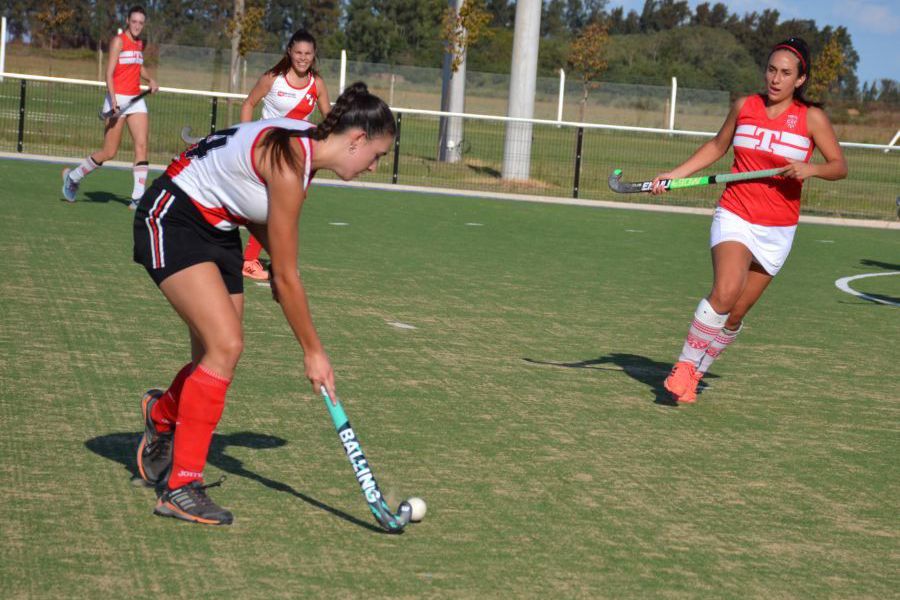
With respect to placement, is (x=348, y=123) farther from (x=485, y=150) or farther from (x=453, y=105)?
(x=485, y=150)

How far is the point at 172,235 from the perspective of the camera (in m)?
4.66

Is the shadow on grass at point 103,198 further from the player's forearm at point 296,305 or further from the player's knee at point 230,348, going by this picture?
the player's forearm at point 296,305

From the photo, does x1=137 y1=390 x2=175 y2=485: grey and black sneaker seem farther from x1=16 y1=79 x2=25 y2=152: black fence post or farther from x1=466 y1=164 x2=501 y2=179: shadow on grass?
x1=466 y1=164 x2=501 y2=179: shadow on grass

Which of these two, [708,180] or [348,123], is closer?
[348,123]

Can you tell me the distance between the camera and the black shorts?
464cm

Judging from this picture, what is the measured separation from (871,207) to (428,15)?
5208 cm

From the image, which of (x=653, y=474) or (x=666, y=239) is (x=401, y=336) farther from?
(x=666, y=239)

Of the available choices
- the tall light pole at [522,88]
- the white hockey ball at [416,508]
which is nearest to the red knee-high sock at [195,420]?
the white hockey ball at [416,508]

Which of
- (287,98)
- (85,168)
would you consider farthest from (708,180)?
(85,168)

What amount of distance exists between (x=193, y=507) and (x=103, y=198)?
1199 centimetres

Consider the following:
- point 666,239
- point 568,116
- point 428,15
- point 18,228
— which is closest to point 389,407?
point 18,228

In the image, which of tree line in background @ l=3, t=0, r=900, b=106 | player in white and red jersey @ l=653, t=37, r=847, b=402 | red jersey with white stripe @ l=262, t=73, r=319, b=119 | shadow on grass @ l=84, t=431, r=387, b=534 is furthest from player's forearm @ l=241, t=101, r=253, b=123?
tree line in background @ l=3, t=0, r=900, b=106

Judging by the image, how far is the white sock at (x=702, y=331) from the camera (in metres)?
7.25

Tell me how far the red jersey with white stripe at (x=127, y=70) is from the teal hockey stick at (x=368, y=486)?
413 inches
